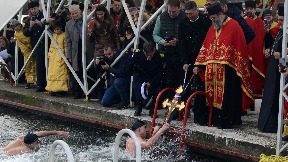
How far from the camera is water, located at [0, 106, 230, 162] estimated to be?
32.6 ft

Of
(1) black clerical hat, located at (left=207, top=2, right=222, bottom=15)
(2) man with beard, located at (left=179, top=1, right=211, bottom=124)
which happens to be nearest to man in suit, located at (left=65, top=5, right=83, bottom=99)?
(2) man with beard, located at (left=179, top=1, right=211, bottom=124)

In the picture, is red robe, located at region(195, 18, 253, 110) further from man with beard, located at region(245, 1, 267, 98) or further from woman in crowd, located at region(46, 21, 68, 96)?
woman in crowd, located at region(46, 21, 68, 96)

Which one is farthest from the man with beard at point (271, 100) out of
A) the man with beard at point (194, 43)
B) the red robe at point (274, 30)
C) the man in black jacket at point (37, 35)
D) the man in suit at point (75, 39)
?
the man in black jacket at point (37, 35)

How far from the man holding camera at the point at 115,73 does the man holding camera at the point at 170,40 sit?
3.56 feet

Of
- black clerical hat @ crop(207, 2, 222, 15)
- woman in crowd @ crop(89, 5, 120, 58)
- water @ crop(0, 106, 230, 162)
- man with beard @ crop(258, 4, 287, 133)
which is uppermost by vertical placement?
black clerical hat @ crop(207, 2, 222, 15)

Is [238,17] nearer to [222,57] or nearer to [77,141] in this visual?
[222,57]

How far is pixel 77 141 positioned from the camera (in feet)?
39.0

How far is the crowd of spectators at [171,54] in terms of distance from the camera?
9992 mm

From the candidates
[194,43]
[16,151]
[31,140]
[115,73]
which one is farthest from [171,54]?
[16,151]

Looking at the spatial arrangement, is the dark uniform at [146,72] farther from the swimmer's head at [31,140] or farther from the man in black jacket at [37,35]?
the man in black jacket at [37,35]

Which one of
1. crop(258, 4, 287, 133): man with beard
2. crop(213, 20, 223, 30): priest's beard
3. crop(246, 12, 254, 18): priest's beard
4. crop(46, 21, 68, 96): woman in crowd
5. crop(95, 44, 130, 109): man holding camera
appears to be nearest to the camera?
crop(258, 4, 287, 133): man with beard

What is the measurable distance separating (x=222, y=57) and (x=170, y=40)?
4.74 feet

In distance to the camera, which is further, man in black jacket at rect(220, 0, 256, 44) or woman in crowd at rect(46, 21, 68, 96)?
woman in crowd at rect(46, 21, 68, 96)

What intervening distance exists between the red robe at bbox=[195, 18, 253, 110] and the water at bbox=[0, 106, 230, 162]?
1.03 m
